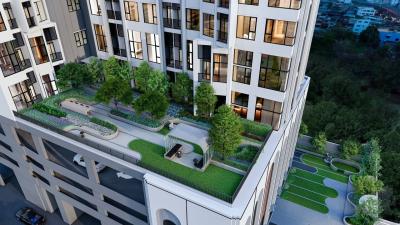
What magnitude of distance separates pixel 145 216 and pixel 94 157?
27.2 feet

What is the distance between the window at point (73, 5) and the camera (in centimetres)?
3744

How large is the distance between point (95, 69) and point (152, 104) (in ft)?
41.9

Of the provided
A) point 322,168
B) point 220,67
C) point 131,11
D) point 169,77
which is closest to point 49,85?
point 131,11

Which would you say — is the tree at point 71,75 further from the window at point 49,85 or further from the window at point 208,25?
the window at point 208,25

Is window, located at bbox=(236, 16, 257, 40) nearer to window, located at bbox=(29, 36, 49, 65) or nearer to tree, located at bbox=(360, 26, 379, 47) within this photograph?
window, located at bbox=(29, 36, 49, 65)

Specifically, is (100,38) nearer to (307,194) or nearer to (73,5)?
(73,5)

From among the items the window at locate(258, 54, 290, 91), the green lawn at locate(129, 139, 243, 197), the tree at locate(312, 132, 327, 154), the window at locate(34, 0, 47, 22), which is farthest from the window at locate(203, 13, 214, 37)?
the tree at locate(312, 132, 327, 154)

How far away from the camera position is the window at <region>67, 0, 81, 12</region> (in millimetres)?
37438

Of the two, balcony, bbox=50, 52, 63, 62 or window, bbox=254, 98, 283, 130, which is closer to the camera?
window, bbox=254, 98, 283, 130

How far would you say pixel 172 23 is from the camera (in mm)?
33281

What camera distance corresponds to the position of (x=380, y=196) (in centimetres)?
4519

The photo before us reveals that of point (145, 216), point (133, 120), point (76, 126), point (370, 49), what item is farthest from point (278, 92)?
point (370, 49)

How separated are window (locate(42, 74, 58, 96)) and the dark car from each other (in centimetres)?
1787

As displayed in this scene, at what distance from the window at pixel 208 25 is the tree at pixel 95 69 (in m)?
16.9
